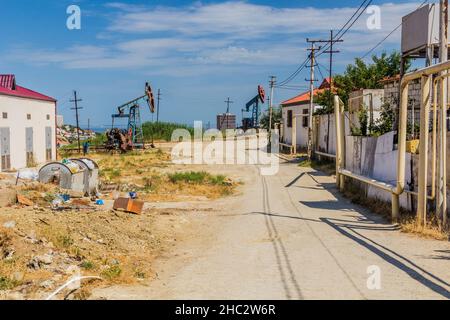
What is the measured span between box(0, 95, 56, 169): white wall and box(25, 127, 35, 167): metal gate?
1.09 feet

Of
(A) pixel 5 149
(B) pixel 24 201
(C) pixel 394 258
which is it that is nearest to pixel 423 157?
(C) pixel 394 258

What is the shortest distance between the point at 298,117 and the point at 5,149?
2186 cm

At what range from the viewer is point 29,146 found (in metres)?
29.6

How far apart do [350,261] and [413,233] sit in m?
2.59

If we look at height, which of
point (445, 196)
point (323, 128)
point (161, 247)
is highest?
point (323, 128)

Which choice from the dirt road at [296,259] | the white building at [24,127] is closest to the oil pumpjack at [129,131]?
the white building at [24,127]

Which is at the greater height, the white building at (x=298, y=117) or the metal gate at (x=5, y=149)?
the white building at (x=298, y=117)

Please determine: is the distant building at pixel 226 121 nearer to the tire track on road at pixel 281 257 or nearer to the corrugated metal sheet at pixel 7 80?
the corrugated metal sheet at pixel 7 80

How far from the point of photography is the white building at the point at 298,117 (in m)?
38.5

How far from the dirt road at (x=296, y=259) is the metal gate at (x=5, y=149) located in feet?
51.1

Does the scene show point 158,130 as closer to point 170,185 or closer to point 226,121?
point 226,121
